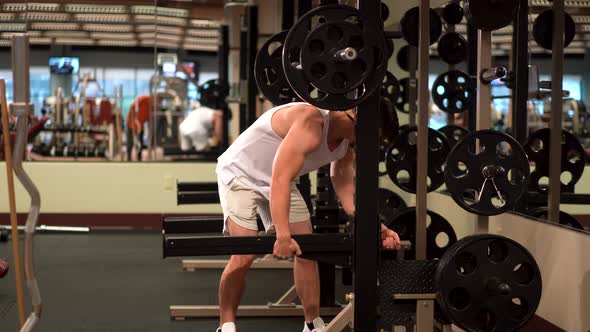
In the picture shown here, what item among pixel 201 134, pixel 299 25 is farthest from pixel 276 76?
pixel 201 134

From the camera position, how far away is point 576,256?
3623 millimetres

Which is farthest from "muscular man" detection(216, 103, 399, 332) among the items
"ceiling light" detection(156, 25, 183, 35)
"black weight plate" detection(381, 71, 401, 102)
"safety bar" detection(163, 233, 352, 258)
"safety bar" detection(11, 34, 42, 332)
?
"ceiling light" detection(156, 25, 183, 35)

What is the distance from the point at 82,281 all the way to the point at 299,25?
333 centimetres

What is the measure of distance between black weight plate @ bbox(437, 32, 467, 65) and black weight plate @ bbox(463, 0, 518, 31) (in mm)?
1911

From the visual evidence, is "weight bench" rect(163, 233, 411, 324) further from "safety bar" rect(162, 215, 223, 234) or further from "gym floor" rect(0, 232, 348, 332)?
"gym floor" rect(0, 232, 348, 332)

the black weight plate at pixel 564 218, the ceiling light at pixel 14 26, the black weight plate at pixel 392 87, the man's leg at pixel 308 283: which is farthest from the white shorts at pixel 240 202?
the ceiling light at pixel 14 26

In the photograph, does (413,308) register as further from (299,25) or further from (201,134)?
(201,134)

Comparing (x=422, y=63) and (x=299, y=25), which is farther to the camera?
(x=422, y=63)

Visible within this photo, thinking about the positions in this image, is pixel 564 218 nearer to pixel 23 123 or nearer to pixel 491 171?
pixel 491 171

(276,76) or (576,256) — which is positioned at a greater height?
(276,76)

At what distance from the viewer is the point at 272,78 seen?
4828mm

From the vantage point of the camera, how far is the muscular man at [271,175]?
321cm

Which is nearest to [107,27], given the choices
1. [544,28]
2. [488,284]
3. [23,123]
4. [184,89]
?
[184,89]

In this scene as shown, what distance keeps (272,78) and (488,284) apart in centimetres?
214
